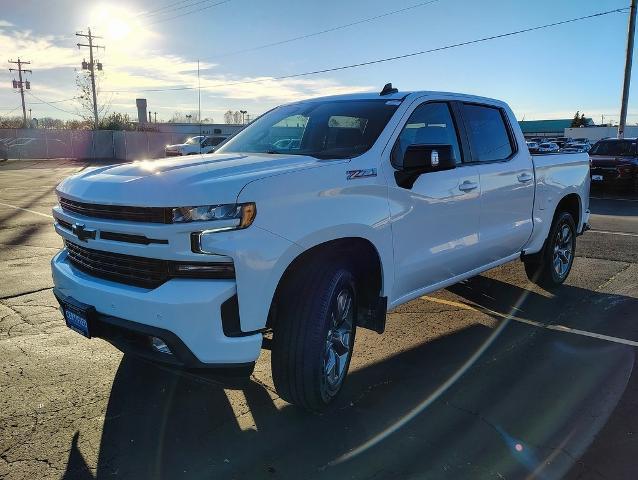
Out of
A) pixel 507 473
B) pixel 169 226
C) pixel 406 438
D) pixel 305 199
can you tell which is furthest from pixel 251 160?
pixel 507 473

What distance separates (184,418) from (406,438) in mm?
1359

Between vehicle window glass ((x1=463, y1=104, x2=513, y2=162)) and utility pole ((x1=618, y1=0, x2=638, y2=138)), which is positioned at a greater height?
utility pole ((x1=618, y1=0, x2=638, y2=138))

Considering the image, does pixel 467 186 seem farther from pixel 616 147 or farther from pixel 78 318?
pixel 616 147

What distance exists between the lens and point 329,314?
10.7 feet

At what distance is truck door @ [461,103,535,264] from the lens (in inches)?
192

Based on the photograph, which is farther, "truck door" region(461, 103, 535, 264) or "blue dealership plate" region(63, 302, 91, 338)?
"truck door" region(461, 103, 535, 264)

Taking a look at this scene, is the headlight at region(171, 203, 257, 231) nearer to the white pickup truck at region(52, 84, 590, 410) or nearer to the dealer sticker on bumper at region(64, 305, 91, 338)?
the white pickup truck at region(52, 84, 590, 410)

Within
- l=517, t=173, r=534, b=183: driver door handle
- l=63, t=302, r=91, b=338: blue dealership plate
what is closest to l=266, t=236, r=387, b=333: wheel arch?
l=63, t=302, r=91, b=338: blue dealership plate

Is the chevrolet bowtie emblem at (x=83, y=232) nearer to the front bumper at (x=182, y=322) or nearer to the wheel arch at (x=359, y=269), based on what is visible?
the front bumper at (x=182, y=322)

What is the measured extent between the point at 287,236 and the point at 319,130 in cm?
165

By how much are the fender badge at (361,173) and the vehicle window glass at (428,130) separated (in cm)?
30

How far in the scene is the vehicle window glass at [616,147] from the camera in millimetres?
17406

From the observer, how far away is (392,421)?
11.3 ft

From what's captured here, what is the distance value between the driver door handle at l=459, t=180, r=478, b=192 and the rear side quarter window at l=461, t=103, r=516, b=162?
327 millimetres
